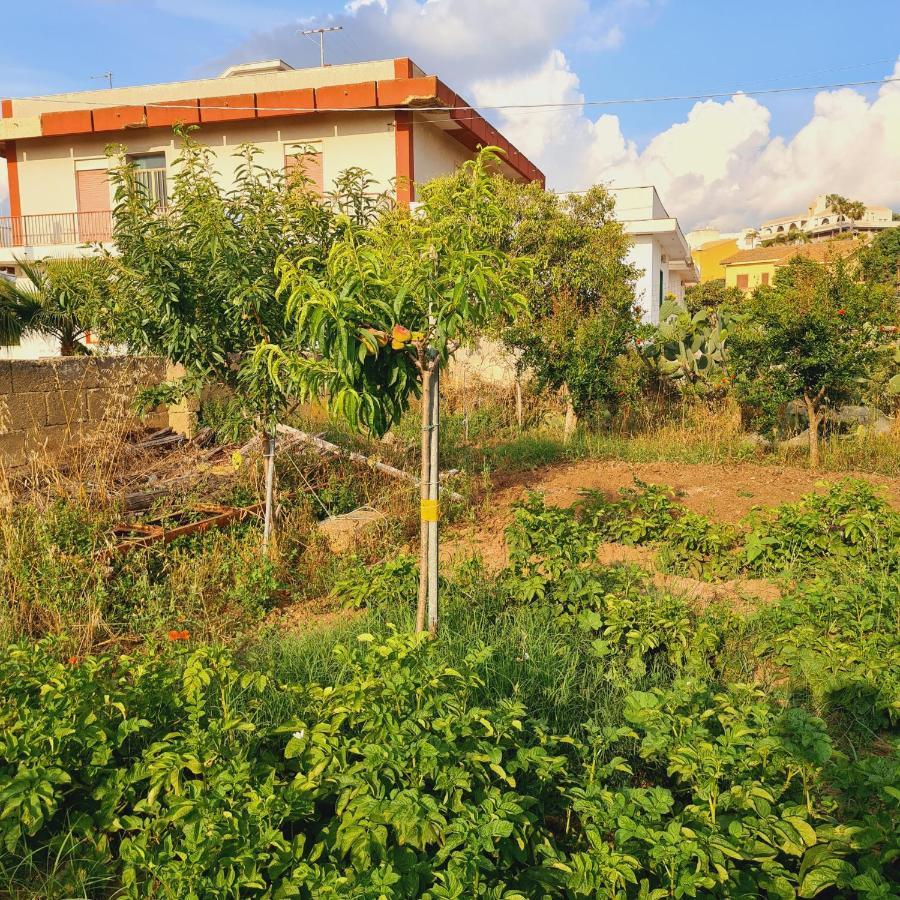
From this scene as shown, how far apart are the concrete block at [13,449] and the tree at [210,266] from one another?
1.72 metres

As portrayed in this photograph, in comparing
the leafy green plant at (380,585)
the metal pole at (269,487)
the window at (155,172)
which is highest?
the window at (155,172)

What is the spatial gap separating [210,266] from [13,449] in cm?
276

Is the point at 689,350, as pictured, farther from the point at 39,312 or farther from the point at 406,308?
the point at 39,312

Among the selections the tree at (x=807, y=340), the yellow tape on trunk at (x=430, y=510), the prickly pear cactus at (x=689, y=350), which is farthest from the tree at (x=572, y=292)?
the yellow tape on trunk at (x=430, y=510)

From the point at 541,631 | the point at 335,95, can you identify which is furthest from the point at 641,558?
the point at 335,95

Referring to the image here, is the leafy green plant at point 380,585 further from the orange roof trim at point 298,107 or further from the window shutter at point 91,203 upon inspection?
Result: the window shutter at point 91,203

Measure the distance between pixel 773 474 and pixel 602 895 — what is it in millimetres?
7035

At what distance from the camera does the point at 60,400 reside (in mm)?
7398

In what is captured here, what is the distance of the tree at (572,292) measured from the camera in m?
9.80

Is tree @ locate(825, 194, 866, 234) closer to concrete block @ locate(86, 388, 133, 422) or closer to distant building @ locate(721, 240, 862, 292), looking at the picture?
distant building @ locate(721, 240, 862, 292)

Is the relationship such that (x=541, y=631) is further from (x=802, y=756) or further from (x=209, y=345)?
(x=209, y=345)

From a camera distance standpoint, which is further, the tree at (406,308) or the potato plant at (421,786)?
the tree at (406,308)

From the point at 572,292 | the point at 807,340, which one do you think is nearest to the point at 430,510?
the point at 807,340

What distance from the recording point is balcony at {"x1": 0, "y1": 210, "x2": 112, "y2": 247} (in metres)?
19.5
